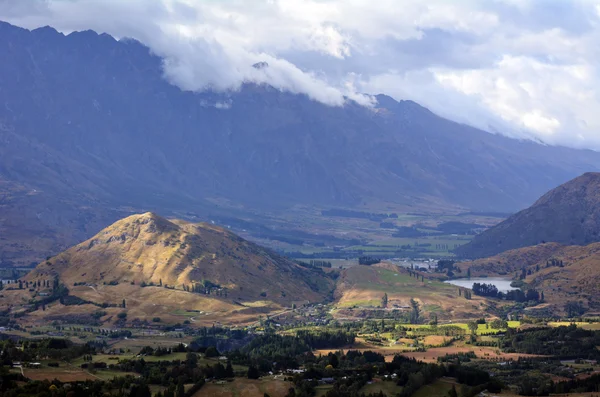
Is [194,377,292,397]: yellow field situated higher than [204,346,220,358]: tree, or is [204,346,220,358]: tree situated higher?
[204,346,220,358]: tree

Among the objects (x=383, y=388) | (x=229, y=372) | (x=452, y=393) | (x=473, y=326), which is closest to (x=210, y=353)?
(x=229, y=372)

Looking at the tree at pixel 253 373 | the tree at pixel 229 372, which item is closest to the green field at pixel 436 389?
the tree at pixel 253 373

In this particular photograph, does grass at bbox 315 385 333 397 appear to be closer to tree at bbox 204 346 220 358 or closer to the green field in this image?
the green field

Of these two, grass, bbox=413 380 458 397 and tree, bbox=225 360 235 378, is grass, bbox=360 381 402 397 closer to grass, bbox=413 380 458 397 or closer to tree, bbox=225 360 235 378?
grass, bbox=413 380 458 397

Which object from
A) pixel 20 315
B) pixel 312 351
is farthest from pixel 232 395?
pixel 20 315

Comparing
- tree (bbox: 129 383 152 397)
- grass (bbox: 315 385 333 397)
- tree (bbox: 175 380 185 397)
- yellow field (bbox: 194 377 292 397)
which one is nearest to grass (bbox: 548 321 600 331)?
grass (bbox: 315 385 333 397)

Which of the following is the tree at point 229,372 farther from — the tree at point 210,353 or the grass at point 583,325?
the grass at point 583,325

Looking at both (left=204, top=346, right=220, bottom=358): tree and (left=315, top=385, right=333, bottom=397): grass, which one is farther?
(left=204, top=346, right=220, bottom=358): tree

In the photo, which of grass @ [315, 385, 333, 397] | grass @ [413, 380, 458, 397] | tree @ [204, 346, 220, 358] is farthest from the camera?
tree @ [204, 346, 220, 358]

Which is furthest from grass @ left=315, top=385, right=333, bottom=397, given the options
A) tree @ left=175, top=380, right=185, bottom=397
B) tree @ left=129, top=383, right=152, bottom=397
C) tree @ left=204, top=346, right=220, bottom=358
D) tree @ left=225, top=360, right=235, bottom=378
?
tree @ left=204, top=346, right=220, bottom=358

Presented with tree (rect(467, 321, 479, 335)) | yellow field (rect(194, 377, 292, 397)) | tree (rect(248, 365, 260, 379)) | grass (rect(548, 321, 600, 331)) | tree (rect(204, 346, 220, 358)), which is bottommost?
yellow field (rect(194, 377, 292, 397))

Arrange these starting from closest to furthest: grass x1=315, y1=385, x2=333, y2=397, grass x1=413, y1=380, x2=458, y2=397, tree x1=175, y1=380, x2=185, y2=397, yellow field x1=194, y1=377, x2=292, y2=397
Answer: tree x1=175, y1=380, x2=185, y2=397 < grass x1=315, y1=385, x2=333, y2=397 < yellow field x1=194, y1=377, x2=292, y2=397 < grass x1=413, y1=380, x2=458, y2=397
